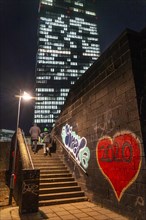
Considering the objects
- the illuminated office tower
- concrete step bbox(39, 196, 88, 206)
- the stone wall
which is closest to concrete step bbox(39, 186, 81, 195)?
the stone wall

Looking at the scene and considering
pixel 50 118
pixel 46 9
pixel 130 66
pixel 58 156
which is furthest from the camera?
pixel 46 9

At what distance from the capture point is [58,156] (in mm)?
11086

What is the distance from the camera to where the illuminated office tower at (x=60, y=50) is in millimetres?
118062

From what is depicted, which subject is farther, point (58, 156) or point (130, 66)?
point (58, 156)

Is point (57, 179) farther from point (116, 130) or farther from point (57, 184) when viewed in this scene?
point (116, 130)

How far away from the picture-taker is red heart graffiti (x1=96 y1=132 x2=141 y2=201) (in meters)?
4.95

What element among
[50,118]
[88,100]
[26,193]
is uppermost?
[50,118]

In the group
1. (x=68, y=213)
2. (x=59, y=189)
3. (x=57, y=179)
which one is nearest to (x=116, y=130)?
(x=68, y=213)

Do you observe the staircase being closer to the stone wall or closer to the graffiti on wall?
the stone wall

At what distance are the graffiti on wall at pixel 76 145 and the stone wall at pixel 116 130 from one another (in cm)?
4

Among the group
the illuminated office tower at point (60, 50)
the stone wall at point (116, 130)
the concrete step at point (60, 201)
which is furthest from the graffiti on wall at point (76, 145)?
the illuminated office tower at point (60, 50)

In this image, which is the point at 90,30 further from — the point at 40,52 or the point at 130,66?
the point at 130,66

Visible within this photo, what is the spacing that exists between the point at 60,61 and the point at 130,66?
124674mm

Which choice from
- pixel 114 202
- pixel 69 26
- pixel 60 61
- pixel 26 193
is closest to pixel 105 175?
pixel 114 202
